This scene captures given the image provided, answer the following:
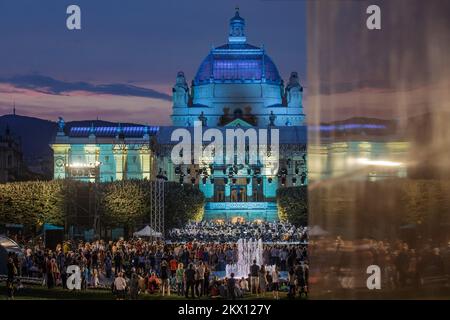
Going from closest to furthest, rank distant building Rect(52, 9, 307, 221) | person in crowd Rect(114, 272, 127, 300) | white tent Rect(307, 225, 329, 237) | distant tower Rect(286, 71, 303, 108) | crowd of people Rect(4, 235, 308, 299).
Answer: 1. white tent Rect(307, 225, 329, 237)
2. person in crowd Rect(114, 272, 127, 300)
3. crowd of people Rect(4, 235, 308, 299)
4. distant building Rect(52, 9, 307, 221)
5. distant tower Rect(286, 71, 303, 108)

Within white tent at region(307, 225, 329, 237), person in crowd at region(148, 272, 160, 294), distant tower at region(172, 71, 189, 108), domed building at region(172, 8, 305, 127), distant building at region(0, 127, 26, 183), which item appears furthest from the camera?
distant tower at region(172, 71, 189, 108)

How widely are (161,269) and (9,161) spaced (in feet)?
291

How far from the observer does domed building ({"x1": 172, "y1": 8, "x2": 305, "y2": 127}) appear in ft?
424

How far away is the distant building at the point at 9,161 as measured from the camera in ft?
328

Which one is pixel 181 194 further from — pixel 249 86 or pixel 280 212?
pixel 249 86

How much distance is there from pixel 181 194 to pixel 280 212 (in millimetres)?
15678

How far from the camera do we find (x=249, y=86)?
13025 centimetres

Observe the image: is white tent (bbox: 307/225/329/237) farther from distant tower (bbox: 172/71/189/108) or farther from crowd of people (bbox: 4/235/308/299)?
distant tower (bbox: 172/71/189/108)

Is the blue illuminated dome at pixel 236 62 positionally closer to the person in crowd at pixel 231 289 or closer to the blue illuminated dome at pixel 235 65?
the blue illuminated dome at pixel 235 65

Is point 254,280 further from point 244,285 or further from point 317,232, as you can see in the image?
point 317,232

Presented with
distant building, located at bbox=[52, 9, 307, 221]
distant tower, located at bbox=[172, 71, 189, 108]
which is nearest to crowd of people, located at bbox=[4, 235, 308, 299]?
distant building, located at bbox=[52, 9, 307, 221]

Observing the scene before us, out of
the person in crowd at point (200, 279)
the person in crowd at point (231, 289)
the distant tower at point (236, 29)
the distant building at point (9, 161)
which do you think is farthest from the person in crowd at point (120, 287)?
the distant tower at point (236, 29)

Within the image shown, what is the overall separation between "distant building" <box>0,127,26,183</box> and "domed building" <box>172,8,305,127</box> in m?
27.2
